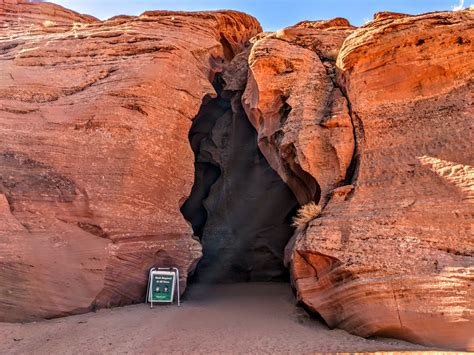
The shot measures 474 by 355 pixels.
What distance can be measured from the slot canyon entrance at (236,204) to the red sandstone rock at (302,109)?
265 cm

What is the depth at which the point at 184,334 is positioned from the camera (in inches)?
295

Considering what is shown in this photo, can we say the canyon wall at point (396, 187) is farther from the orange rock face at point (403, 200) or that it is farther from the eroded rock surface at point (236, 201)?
the eroded rock surface at point (236, 201)

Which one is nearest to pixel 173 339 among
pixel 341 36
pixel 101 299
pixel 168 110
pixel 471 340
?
pixel 101 299

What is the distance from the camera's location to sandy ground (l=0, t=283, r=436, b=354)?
675cm

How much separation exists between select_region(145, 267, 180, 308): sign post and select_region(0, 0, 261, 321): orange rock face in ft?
1.01

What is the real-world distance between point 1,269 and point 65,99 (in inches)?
179

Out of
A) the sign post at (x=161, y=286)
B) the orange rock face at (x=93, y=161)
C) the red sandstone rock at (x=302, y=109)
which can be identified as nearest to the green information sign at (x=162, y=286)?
the sign post at (x=161, y=286)

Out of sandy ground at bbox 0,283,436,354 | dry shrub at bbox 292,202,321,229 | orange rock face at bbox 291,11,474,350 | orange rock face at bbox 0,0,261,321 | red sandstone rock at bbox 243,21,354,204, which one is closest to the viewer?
sandy ground at bbox 0,283,436,354

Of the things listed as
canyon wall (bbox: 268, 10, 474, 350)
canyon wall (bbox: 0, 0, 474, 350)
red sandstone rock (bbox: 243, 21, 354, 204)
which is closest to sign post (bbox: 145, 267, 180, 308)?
Answer: canyon wall (bbox: 0, 0, 474, 350)

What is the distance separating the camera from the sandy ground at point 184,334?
22.2 ft

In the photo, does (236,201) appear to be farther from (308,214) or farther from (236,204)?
(308,214)

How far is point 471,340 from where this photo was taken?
6.38 metres

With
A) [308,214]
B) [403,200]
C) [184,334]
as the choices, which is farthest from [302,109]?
[184,334]

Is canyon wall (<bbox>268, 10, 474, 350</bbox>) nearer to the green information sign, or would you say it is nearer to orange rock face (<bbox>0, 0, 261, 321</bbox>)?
the green information sign
